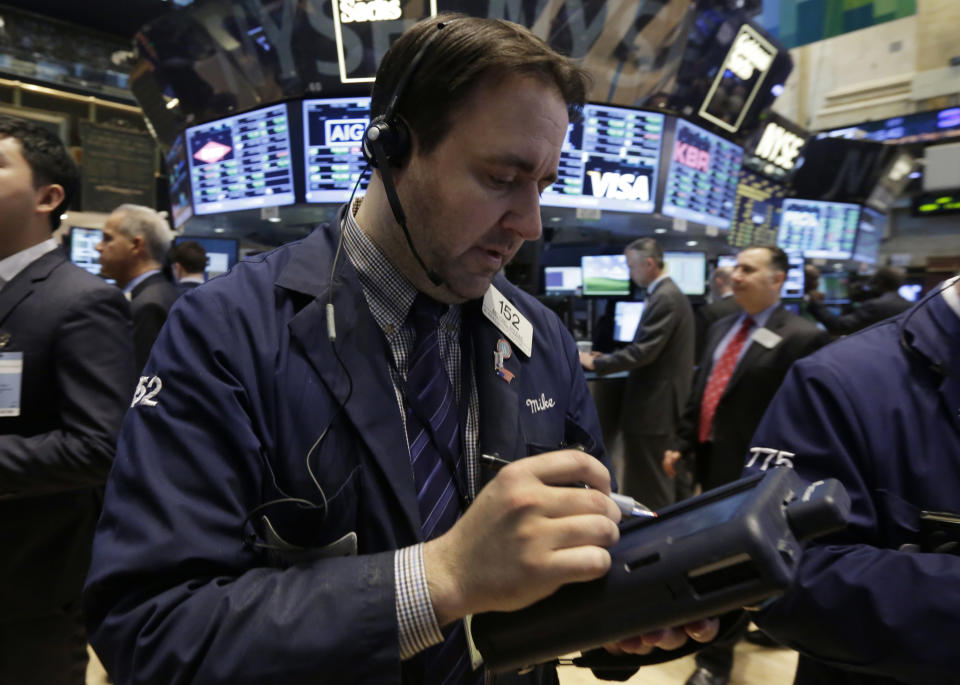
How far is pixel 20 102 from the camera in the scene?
23.7 feet

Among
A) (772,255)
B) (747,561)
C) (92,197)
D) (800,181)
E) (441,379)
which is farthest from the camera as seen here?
(800,181)

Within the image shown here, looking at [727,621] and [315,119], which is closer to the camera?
[727,621]

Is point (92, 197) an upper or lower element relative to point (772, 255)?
upper

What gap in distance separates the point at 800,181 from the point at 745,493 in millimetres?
9604

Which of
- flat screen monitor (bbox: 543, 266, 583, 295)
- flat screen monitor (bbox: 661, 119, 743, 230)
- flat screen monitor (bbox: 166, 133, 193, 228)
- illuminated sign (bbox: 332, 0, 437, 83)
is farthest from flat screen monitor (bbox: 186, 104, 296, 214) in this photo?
flat screen monitor (bbox: 661, 119, 743, 230)

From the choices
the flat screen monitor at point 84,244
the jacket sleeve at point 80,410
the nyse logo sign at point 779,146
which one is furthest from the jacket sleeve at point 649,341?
the flat screen monitor at point 84,244

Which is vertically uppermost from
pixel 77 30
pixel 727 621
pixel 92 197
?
pixel 77 30

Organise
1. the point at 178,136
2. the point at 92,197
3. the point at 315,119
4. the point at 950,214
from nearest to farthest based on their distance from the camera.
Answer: the point at 315,119, the point at 178,136, the point at 92,197, the point at 950,214

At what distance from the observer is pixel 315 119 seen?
4.15 m

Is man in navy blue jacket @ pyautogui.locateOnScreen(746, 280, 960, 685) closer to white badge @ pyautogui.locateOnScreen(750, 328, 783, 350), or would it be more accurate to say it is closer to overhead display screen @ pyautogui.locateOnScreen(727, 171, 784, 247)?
white badge @ pyautogui.locateOnScreen(750, 328, 783, 350)

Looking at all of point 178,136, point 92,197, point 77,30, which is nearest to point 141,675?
point 178,136

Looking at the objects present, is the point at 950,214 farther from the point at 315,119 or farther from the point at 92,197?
the point at 92,197

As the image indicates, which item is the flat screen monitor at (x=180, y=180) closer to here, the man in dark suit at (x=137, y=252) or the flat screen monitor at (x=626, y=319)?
the man in dark suit at (x=137, y=252)

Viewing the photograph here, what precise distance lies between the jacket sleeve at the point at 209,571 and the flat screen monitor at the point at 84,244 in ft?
19.6
